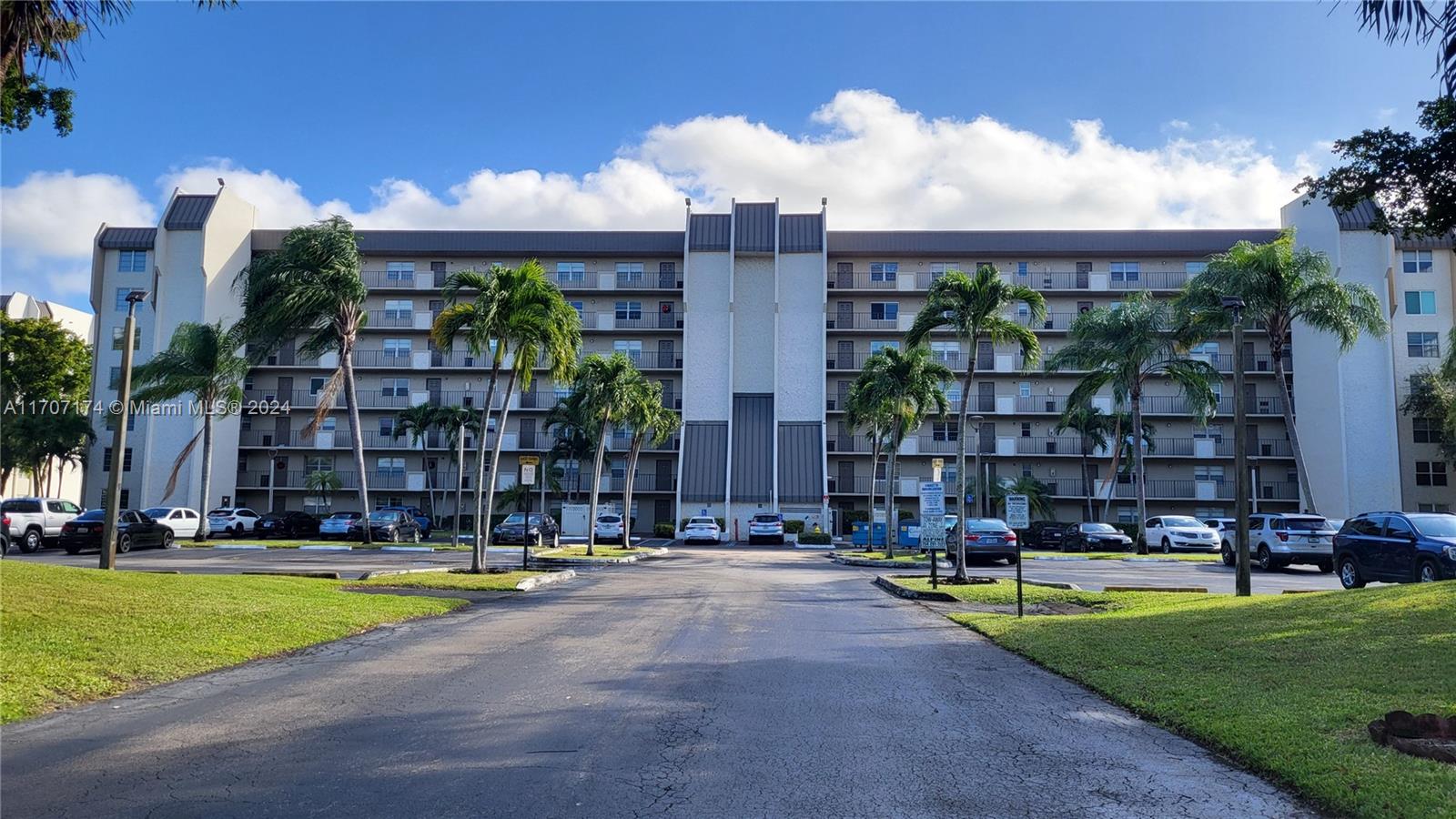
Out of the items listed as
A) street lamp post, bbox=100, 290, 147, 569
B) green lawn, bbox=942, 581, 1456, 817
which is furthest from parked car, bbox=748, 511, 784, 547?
green lawn, bbox=942, 581, 1456, 817

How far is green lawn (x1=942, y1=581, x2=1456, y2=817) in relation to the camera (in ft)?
18.0

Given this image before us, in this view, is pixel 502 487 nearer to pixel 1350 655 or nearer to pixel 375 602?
pixel 375 602

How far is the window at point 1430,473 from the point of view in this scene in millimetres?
51469

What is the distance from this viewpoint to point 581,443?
181ft

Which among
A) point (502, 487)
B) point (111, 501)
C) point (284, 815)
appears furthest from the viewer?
point (502, 487)

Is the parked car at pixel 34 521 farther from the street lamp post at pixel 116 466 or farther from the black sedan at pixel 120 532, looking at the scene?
the street lamp post at pixel 116 466

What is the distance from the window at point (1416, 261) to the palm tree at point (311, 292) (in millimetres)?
54467

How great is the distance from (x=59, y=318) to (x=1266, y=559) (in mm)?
74313

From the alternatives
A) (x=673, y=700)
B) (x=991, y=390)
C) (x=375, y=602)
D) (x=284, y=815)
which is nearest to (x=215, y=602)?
(x=375, y=602)

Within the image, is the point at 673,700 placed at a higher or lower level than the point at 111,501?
lower

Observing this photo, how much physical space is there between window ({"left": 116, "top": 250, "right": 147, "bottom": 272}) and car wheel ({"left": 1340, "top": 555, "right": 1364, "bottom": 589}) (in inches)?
2465

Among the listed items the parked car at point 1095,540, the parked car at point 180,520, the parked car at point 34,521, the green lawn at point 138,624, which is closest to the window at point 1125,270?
the parked car at point 1095,540

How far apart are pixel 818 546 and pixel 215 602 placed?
121 feet

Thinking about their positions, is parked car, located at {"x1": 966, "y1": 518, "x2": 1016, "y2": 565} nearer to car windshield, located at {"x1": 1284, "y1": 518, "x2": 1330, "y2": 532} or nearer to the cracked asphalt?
car windshield, located at {"x1": 1284, "y1": 518, "x2": 1330, "y2": 532}
